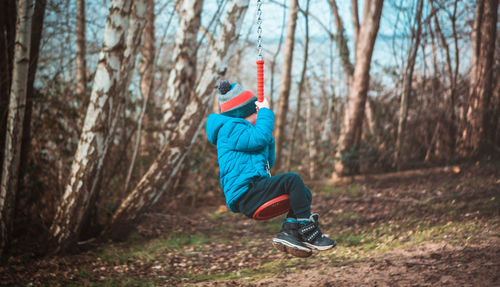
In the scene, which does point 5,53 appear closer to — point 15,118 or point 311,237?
point 15,118

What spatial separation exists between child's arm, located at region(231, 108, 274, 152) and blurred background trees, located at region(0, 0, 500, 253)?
3.37 meters

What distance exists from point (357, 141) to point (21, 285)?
7.73 m

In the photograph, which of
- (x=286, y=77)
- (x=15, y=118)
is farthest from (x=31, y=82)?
(x=286, y=77)

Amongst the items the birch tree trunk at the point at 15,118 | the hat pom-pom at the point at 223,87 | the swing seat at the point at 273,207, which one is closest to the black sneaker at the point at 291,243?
the swing seat at the point at 273,207

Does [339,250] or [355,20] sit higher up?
[355,20]

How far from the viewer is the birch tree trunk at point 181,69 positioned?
8.70 metres

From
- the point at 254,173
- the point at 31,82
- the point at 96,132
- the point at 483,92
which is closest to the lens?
the point at 254,173

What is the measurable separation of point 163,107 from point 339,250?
4.72 meters

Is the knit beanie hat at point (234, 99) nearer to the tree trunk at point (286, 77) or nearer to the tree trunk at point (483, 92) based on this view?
the tree trunk at point (483, 92)

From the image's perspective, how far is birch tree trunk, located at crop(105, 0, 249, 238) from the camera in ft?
21.0

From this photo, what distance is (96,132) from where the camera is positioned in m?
6.20

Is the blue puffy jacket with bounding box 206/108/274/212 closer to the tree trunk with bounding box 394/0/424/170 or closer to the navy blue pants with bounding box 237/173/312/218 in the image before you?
the navy blue pants with bounding box 237/173/312/218

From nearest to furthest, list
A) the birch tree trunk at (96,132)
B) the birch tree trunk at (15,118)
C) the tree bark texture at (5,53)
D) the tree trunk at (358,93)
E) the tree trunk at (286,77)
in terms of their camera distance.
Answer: the birch tree trunk at (15,118)
the birch tree trunk at (96,132)
the tree bark texture at (5,53)
the tree trunk at (358,93)
the tree trunk at (286,77)

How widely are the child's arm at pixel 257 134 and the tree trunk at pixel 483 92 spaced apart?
265 inches
